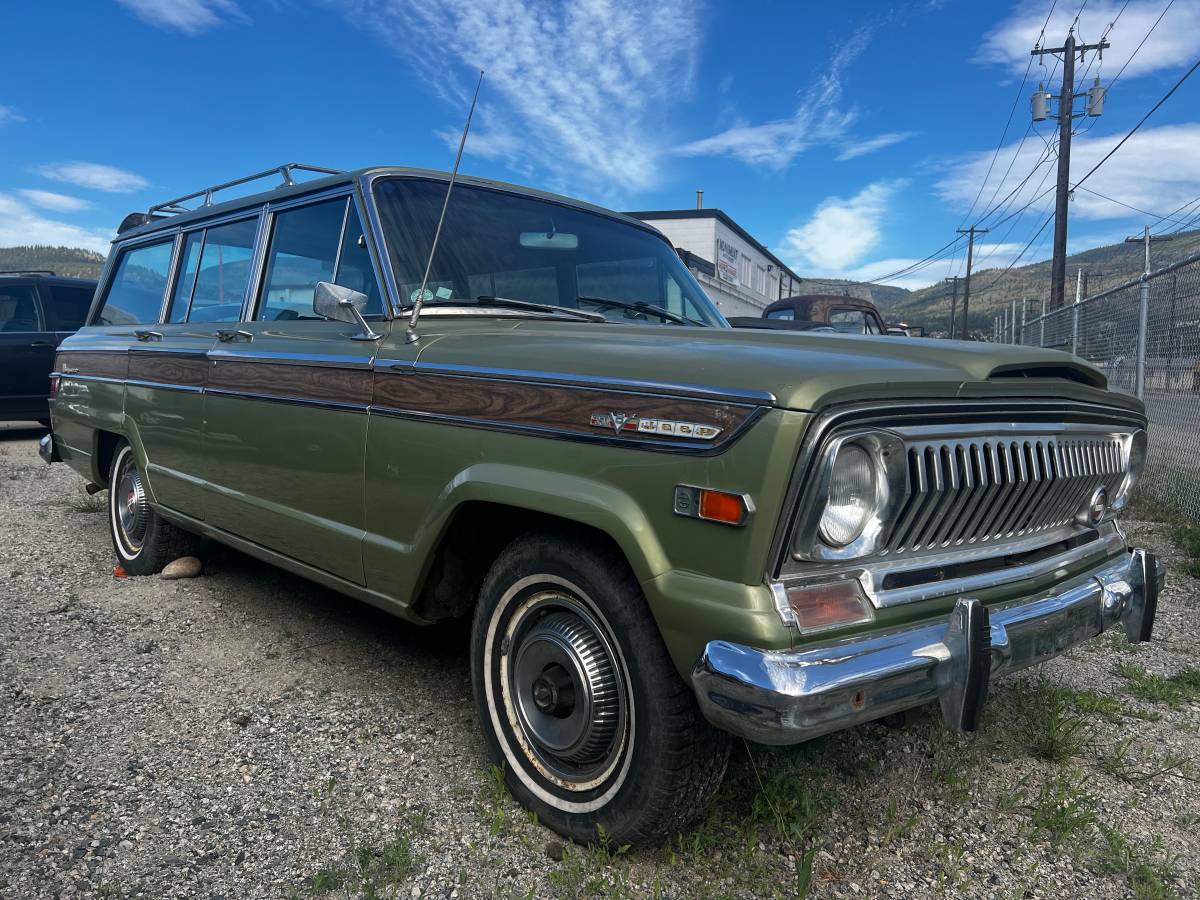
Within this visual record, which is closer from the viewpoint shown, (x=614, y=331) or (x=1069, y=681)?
(x=614, y=331)

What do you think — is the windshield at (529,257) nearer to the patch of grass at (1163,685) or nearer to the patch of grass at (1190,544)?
the patch of grass at (1163,685)

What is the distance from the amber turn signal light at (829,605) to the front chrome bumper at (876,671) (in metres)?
0.04

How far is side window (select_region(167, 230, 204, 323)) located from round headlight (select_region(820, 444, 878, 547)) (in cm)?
368

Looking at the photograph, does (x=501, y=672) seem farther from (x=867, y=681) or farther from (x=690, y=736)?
(x=867, y=681)

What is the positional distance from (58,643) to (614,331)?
2.79 metres

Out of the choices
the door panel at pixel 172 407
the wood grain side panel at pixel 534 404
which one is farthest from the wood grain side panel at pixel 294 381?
the door panel at pixel 172 407

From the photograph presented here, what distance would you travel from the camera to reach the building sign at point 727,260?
34312mm

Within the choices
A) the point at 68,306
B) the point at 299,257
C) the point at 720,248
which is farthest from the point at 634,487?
the point at 720,248

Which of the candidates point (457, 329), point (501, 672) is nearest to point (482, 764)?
point (501, 672)

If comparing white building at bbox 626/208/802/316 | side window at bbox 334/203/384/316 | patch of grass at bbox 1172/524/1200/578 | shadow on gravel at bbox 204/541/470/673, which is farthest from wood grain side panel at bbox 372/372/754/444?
white building at bbox 626/208/802/316

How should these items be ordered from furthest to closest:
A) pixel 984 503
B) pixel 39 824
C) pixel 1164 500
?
pixel 1164 500
pixel 39 824
pixel 984 503

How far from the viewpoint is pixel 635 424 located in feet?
Answer: 6.62

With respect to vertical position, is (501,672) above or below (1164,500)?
below

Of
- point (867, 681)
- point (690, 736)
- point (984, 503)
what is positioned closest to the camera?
point (867, 681)
